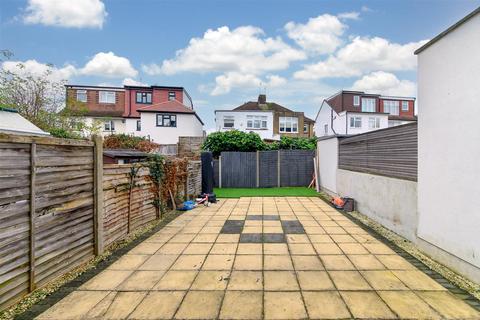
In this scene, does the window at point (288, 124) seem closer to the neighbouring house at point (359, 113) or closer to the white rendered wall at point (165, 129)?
the neighbouring house at point (359, 113)

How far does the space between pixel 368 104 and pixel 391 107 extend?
483cm

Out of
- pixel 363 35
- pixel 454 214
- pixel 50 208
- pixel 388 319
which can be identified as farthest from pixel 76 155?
pixel 363 35

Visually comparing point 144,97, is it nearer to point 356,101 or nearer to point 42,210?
point 356,101

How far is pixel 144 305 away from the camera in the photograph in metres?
2.92

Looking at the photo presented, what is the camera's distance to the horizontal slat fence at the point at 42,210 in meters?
2.80

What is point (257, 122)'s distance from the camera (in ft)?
91.2

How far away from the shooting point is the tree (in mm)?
12925

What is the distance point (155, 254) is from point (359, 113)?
30.4m

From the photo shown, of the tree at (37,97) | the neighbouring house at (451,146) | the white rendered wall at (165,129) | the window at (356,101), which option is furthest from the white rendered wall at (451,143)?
the window at (356,101)

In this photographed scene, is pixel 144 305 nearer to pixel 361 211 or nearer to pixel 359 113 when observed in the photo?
pixel 361 211

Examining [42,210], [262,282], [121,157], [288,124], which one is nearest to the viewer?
[42,210]

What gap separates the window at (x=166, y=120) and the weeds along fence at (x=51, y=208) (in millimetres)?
20513

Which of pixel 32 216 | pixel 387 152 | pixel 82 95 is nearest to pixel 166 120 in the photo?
pixel 82 95

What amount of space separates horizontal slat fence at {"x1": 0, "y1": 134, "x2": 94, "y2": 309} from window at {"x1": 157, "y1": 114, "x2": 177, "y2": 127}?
70.1 ft
